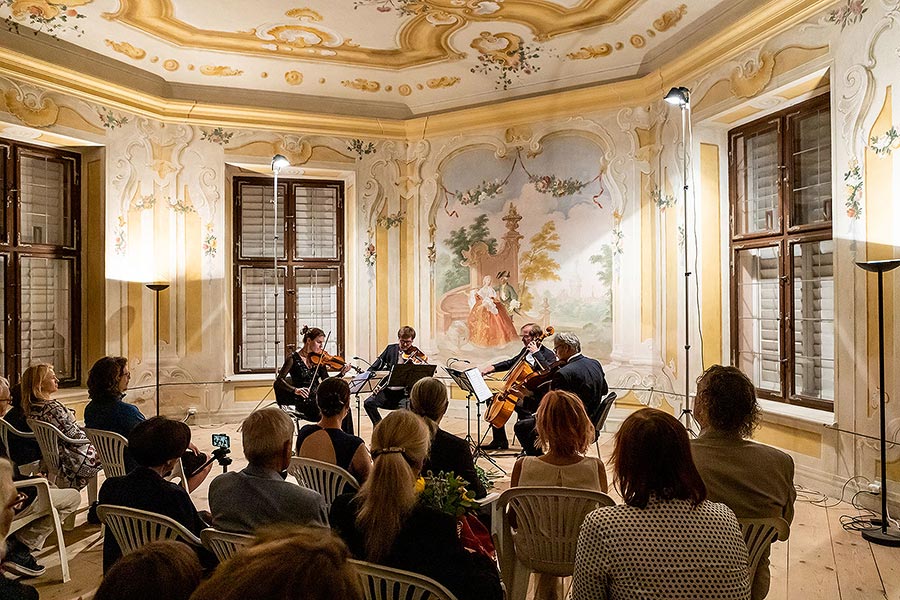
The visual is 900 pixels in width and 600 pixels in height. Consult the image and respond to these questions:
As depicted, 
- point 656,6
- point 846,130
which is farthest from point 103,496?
point 656,6

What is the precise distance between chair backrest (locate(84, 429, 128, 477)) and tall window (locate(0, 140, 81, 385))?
3.16 meters

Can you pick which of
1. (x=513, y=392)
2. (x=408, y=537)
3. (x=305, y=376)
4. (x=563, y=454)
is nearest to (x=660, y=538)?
(x=408, y=537)

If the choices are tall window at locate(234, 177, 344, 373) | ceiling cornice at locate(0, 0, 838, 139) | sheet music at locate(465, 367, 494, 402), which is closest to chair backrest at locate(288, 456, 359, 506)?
sheet music at locate(465, 367, 494, 402)

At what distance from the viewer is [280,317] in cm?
804

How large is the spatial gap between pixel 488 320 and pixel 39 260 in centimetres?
461

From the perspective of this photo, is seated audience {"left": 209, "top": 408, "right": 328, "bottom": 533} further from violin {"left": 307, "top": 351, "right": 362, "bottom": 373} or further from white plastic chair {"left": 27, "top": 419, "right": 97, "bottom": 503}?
violin {"left": 307, "top": 351, "right": 362, "bottom": 373}

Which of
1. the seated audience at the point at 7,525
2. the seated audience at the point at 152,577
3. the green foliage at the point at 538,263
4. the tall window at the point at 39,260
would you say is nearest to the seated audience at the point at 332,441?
the seated audience at the point at 7,525

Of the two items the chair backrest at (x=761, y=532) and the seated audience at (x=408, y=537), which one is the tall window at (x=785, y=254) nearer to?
the chair backrest at (x=761, y=532)

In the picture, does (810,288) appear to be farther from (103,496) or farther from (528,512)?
(103,496)

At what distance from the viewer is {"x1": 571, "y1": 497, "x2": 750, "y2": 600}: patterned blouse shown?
1.62 m

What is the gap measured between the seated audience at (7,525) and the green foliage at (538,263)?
592cm

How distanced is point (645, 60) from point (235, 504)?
5900 mm

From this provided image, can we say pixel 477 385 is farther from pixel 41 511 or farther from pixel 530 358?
pixel 41 511

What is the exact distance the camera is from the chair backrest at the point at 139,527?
2.24m
